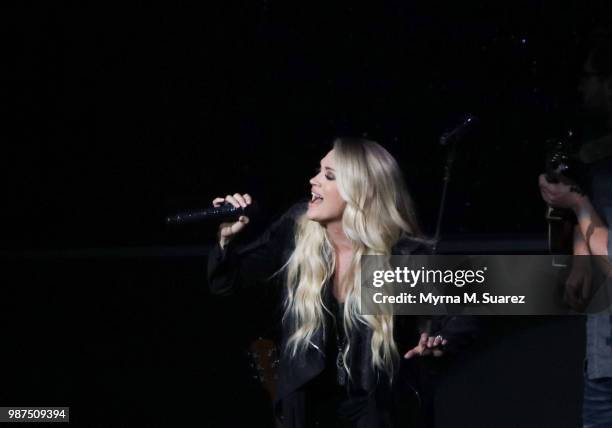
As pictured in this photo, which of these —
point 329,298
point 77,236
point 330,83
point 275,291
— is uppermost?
point 330,83

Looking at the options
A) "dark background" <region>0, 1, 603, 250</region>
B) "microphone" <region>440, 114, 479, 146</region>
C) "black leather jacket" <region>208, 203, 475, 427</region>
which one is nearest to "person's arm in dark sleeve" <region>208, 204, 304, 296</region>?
"black leather jacket" <region>208, 203, 475, 427</region>

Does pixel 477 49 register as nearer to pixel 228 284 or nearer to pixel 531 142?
pixel 531 142

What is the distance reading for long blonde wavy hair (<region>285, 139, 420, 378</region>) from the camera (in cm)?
222

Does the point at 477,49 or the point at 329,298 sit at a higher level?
the point at 477,49

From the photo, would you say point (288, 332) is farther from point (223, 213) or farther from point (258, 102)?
point (258, 102)

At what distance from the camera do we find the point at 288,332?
2.28 m

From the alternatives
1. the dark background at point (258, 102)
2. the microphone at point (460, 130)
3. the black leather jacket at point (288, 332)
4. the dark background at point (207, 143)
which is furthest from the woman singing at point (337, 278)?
the dark background at point (258, 102)

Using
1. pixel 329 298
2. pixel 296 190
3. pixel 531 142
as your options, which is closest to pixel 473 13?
pixel 531 142

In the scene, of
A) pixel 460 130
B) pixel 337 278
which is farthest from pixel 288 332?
pixel 460 130

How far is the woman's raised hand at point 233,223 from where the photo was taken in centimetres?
223

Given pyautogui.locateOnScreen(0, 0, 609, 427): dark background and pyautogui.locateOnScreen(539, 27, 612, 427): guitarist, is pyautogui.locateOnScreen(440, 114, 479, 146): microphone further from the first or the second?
pyautogui.locateOnScreen(0, 0, 609, 427): dark background

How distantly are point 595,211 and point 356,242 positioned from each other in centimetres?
64

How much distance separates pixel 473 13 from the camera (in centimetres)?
380

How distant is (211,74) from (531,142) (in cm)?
154
